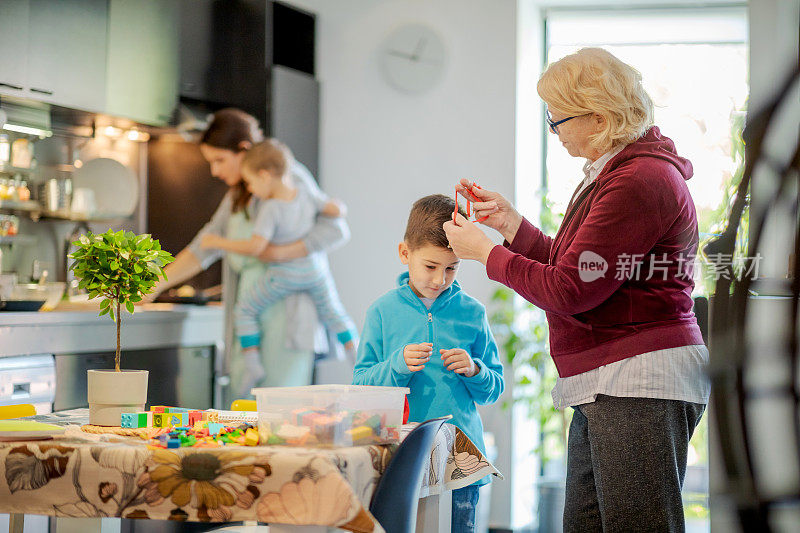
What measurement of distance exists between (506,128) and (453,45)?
0.46 m

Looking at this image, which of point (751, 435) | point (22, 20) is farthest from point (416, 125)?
point (751, 435)

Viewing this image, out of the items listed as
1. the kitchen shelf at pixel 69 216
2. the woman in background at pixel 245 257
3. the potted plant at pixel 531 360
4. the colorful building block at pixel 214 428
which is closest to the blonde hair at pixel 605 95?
the colorful building block at pixel 214 428

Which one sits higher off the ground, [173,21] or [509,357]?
[173,21]

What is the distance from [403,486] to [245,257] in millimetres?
2318

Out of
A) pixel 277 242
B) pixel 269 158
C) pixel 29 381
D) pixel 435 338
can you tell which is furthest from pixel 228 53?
pixel 435 338

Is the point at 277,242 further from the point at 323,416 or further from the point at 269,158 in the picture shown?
the point at 323,416

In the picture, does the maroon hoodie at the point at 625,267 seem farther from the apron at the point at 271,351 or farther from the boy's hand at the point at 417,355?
the apron at the point at 271,351

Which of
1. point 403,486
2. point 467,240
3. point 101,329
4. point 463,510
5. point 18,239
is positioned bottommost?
point 463,510

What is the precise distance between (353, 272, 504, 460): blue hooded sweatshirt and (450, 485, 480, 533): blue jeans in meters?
0.10

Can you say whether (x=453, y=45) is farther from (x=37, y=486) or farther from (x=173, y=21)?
(x=37, y=486)

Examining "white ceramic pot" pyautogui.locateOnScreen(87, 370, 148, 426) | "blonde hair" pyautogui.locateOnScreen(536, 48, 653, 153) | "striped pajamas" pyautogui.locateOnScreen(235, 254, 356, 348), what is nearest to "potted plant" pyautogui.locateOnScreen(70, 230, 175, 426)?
"white ceramic pot" pyautogui.locateOnScreen(87, 370, 148, 426)

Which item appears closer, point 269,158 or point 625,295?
point 625,295

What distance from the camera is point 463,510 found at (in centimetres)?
188

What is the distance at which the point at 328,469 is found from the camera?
1313 millimetres
